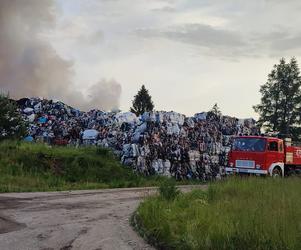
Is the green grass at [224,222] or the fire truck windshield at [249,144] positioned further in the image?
the fire truck windshield at [249,144]


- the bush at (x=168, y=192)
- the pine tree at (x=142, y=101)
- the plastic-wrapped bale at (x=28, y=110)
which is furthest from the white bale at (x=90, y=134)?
the pine tree at (x=142, y=101)

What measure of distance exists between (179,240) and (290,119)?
206 ft

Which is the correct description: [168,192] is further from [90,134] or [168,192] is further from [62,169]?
[90,134]

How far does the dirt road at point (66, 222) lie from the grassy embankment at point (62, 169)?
15.4 feet

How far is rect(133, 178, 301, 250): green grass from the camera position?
28.2ft

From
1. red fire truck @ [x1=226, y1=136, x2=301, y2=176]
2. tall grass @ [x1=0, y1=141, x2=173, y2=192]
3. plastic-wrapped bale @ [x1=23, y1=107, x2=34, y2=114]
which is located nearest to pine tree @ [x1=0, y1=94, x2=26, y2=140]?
tall grass @ [x1=0, y1=141, x2=173, y2=192]

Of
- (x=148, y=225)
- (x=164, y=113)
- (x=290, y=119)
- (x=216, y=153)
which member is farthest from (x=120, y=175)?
(x=290, y=119)

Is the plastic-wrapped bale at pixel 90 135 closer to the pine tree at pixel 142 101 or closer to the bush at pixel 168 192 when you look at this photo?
the bush at pixel 168 192

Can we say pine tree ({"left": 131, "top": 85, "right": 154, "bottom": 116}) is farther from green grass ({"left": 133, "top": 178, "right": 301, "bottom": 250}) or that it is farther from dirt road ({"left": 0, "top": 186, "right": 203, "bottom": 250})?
green grass ({"left": 133, "top": 178, "right": 301, "bottom": 250})

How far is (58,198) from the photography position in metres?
16.9

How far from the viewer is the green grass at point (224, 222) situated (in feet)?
28.2

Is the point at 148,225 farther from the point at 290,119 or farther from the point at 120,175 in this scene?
the point at 290,119

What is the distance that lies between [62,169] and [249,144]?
9725 mm

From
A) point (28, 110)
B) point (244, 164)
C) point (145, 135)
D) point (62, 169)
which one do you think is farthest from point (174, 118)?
point (62, 169)
